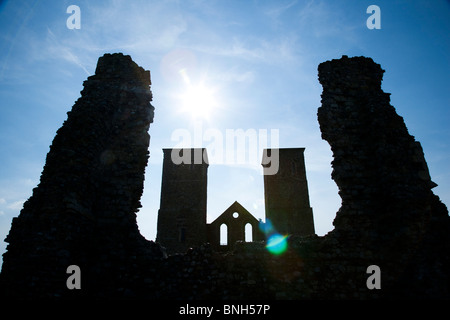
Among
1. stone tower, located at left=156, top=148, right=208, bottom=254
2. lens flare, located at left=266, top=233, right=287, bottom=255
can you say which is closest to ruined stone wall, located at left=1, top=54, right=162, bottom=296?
lens flare, located at left=266, top=233, right=287, bottom=255

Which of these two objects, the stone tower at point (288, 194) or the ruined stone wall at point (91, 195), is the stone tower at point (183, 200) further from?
the ruined stone wall at point (91, 195)

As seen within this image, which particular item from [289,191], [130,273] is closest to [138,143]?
[130,273]

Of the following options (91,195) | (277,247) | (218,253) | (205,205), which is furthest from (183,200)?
(277,247)

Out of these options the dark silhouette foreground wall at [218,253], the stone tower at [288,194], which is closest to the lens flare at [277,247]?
the dark silhouette foreground wall at [218,253]

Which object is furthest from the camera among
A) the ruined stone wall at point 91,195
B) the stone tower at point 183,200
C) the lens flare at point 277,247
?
the stone tower at point 183,200

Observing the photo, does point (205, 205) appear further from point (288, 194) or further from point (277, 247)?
point (277, 247)

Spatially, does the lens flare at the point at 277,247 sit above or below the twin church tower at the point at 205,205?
below

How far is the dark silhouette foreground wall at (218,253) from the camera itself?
4.71 meters

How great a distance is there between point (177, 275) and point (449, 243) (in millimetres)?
5621

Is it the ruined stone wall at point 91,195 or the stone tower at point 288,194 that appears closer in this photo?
the ruined stone wall at point 91,195

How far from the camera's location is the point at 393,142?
19.9ft

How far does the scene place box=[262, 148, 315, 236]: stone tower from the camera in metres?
21.9

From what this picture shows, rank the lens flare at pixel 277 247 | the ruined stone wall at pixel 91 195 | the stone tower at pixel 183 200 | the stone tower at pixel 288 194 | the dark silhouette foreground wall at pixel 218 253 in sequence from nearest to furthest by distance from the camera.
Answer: the ruined stone wall at pixel 91 195 → the dark silhouette foreground wall at pixel 218 253 → the lens flare at pixel 277 247 → the stone tower at pixel 183 200 → the stone tower at pixel 288 194

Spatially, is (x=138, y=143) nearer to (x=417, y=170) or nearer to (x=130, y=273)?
(x=130, y=273)
